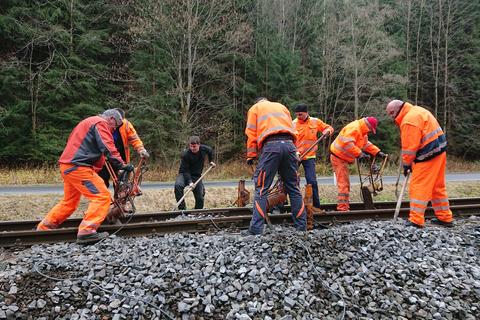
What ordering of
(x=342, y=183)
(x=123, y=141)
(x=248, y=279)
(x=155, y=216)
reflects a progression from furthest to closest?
(x=342, y=183)
(x=123, y=141)
(x=155, y=216)
(x=248, y=279)

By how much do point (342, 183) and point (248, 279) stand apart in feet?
12.9

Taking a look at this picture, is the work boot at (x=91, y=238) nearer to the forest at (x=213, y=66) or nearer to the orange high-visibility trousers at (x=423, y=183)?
the orange high-visibility trousers at (x=423, y=183)

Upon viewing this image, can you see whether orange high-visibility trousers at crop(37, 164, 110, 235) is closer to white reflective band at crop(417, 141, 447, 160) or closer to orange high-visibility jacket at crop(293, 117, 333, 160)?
orange high-visibility jacket at crop(293, 117, 333, 160)

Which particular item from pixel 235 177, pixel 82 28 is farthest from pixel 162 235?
pixel 82 28

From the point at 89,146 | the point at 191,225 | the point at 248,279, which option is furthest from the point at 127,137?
the point at 248,279

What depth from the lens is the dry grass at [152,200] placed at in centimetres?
891

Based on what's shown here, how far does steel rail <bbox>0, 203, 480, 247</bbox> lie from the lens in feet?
15.8

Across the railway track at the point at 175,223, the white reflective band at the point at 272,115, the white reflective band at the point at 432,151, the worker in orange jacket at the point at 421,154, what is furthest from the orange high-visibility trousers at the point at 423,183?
the white reflective band at the point at 272,115

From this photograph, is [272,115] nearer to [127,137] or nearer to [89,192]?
[89,192]

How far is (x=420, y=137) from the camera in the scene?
18.0 feet

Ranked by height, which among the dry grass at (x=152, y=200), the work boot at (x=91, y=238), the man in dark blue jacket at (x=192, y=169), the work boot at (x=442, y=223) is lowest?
the dry grass at (x=152, y=200)

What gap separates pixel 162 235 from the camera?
5156mm

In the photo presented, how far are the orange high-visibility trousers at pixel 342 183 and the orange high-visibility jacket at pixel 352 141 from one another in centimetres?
13

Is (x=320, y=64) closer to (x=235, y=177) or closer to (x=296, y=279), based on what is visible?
(x=235, y=177)
